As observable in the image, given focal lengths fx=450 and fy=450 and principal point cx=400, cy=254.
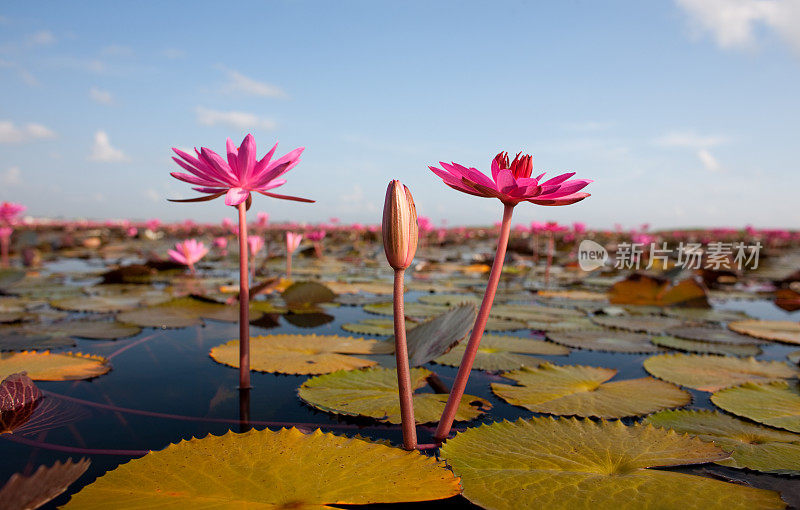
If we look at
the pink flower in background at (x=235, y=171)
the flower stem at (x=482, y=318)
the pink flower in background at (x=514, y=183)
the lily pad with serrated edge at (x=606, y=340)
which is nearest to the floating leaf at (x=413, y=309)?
the lily pad with serrated edge at (x=606, y=340)

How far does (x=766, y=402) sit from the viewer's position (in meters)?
1.38

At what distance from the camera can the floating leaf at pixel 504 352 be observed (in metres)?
1.80

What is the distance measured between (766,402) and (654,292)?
2.70 metres

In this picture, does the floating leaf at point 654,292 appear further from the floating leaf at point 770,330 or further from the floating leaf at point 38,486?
the floating leaf at point 38,486

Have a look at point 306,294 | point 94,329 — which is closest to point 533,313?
point 306,294

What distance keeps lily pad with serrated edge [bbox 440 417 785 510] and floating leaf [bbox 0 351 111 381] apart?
4.29 feet

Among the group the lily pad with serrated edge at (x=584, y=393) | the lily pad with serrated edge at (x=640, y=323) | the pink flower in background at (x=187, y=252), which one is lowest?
the lily pad with serrated edge at (x=640, y=323)

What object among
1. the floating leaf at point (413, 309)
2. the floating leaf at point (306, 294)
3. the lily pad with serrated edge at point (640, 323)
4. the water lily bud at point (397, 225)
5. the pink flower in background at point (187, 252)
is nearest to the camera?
the water lily bud at point (397, 225)

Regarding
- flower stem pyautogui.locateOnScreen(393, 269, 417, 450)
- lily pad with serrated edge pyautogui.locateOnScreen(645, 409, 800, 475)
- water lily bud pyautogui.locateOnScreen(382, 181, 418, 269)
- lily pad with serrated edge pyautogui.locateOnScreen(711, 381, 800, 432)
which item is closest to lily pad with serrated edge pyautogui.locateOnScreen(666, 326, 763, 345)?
lily pad with serrated edge pyautogui.locateOnScreen(711, 381, 800, 432)

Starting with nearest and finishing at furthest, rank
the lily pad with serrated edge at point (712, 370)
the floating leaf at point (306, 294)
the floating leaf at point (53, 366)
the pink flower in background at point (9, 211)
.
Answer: the floating leaf at point (53, 366), the lily pad with serrated edge at point (712, 370), the floating leaf at point (306, 294), the pink flower in background at point (9, 211)

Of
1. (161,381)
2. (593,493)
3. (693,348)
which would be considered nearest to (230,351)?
(161,381)

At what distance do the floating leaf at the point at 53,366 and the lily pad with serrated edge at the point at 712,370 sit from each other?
2.06 metres

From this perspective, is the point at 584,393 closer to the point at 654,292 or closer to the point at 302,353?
the point at 302,353

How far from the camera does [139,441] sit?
1074 millimetres
